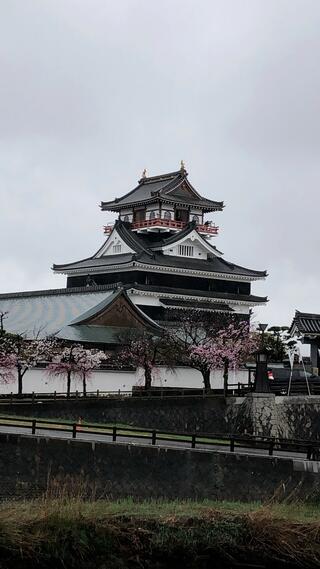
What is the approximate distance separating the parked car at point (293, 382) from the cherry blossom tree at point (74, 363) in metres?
9.51

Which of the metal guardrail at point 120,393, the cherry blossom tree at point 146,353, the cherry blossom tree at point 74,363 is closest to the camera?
the metal guardrail at point 120,393

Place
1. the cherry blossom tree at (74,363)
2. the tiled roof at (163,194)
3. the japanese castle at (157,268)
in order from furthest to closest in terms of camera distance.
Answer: the tiled roof at (163,194)
the japanese castle at (157,268)
the cherry blossom tree at (74,363)

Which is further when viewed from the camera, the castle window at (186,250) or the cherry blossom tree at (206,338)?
the castle window at (186,250)

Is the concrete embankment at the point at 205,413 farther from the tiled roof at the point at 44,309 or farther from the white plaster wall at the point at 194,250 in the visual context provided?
the white plaster wall at the point at 194,250

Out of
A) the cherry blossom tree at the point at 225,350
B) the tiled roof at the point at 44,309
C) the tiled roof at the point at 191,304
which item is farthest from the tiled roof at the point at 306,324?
the tiled roof at the point at 191,304

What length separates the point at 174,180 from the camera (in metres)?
89.1

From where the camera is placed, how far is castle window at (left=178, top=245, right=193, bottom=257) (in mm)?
84250

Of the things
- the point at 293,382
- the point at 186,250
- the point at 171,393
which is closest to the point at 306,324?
the point at 293,382

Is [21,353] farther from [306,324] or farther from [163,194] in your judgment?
[163,194]

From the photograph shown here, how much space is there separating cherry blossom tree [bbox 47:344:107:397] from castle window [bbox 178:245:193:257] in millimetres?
30775

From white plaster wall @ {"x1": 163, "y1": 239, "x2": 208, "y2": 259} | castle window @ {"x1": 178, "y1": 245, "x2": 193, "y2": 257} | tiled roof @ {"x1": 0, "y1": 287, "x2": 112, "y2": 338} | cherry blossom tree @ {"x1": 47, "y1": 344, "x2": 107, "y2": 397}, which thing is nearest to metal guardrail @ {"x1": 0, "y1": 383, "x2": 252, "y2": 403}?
cherry blossom tree @ {"x1": 47, "y1": 344, "x2": 107, "y2": 397}

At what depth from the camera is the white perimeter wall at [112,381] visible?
5378 cm

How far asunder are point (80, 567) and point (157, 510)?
2.81 metres

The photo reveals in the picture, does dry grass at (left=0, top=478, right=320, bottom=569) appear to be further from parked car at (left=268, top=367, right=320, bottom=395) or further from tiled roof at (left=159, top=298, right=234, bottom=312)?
tiled roof at (left=159, top=298, right=234, bottom=312)
